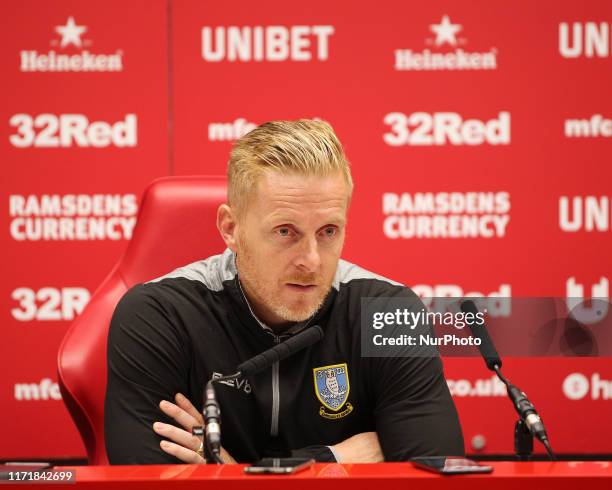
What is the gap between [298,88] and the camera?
3150 mm

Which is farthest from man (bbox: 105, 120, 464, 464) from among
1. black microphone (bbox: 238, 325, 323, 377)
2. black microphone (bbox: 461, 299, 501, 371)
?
black microphone (bbox: 461, 299, 501, 371)

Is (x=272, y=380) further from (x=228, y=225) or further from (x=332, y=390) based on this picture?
(x=228, y=225)

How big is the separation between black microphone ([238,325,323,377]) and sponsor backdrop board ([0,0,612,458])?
176 cm

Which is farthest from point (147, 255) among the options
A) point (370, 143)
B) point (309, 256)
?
point (370, 143)

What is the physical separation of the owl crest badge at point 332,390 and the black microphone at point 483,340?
380 mm

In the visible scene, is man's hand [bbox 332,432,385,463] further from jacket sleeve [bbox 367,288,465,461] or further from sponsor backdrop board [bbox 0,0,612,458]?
sponsor backdrop board [bbox 0,0,612,458]

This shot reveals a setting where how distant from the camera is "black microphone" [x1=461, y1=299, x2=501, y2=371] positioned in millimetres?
1277

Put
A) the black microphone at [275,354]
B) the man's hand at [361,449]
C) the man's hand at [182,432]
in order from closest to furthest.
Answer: the black microphone at [275,354], the man's hand at [182,432], the man's hand at [361,449]

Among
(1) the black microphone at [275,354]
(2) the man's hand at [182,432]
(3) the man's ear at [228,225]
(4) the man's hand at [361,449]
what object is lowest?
(4) the man's hand at [361,449]

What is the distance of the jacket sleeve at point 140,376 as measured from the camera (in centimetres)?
149

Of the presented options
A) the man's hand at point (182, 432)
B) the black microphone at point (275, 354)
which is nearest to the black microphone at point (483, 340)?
the black microphone at point (275, 354)

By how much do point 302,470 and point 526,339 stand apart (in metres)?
2.08

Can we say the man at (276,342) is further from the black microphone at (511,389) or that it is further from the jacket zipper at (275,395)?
the black microphone at (511,389)

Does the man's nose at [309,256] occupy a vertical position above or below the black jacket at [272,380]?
above
